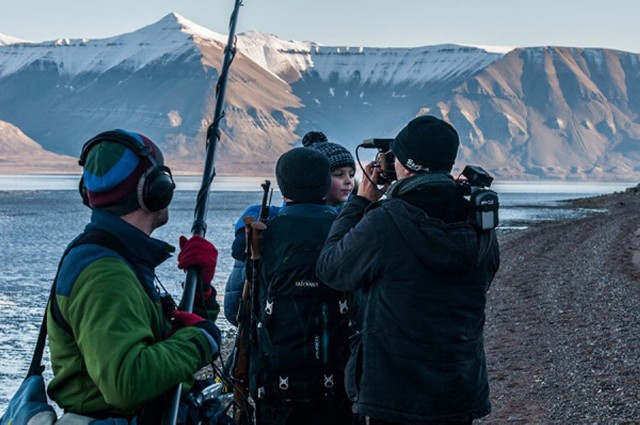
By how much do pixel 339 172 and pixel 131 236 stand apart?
2721 millimetres

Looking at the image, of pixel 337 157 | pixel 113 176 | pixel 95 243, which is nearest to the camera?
pixel 95 243

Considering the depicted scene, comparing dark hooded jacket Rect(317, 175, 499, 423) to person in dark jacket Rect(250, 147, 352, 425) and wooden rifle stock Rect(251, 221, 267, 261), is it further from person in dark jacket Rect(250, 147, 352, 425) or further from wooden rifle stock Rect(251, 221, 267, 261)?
wooden rifle stock Rect(251, 221, 267, 261)

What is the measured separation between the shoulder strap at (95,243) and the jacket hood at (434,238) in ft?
4.10

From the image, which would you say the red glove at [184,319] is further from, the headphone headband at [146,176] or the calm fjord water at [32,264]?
the calm fjord water at [32,264]

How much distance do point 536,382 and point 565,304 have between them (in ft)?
21.8

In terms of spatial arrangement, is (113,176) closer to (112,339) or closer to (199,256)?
(199,256)

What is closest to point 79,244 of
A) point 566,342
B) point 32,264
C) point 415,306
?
point 415,306

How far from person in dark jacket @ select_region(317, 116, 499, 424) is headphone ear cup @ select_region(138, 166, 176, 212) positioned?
1022 millimetres

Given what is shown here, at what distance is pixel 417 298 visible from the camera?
3.87 m

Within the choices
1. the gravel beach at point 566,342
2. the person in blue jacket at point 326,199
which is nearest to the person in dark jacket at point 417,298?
the person in blue jacket at point 326,199

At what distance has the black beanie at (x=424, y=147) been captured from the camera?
4.05 metres

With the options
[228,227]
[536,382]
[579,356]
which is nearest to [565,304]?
[579,356]

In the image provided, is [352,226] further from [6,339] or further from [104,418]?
[6,339]

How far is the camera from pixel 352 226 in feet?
13.6
